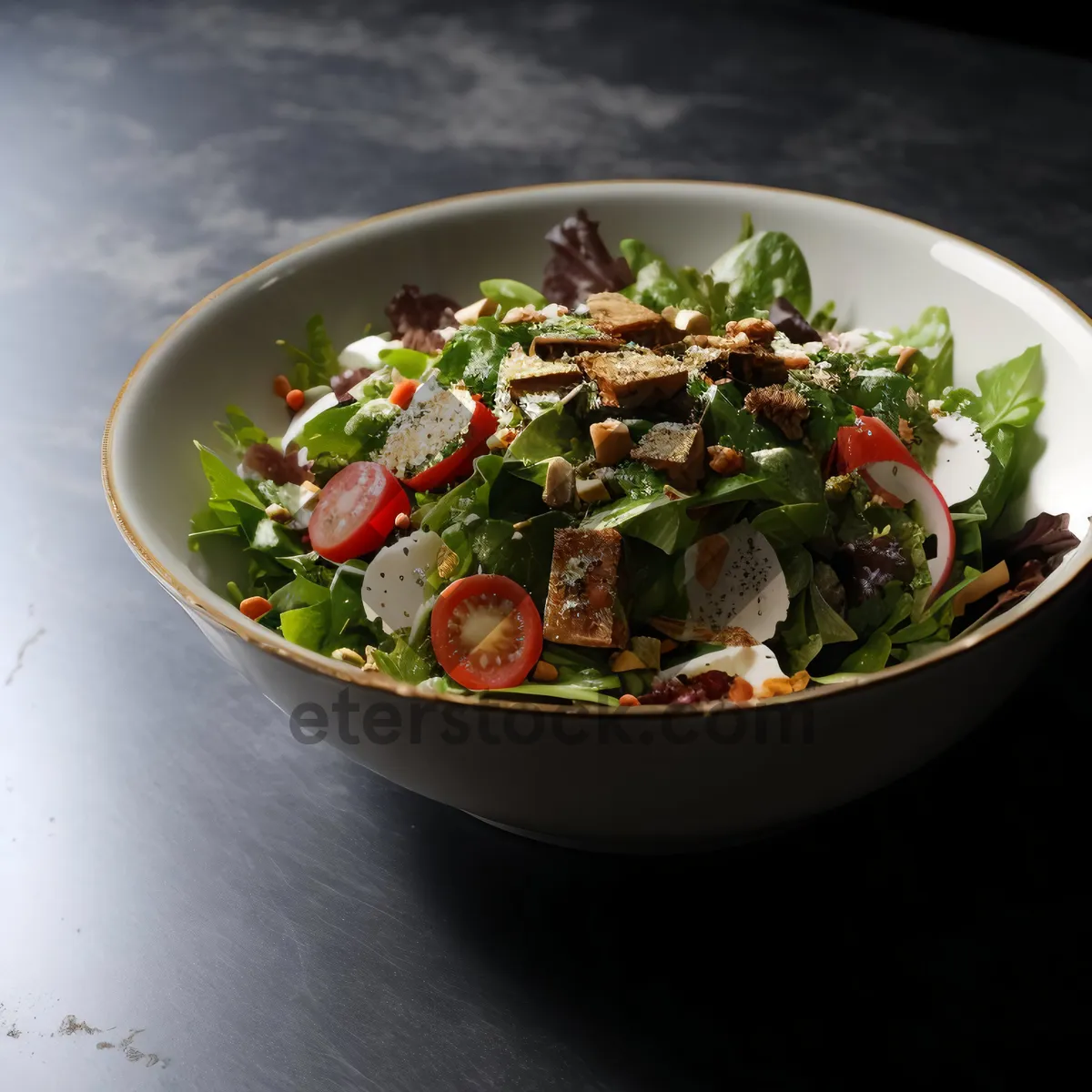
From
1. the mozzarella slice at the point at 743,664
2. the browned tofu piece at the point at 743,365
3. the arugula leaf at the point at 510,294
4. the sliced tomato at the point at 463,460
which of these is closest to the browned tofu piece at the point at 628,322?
the browned tofu piece at the point at 743,365

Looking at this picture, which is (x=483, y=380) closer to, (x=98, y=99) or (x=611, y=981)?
(x=611, y=981)

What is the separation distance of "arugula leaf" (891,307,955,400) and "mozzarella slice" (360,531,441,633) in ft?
3.02

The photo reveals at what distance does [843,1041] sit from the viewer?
1.31 meters

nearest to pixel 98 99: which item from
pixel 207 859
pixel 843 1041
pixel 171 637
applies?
pixel 171 637

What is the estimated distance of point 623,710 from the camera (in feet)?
3.73

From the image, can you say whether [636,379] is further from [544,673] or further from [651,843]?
[651,843]

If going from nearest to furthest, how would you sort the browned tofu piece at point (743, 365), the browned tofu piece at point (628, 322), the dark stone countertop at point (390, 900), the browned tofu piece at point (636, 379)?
the dark stone countertop at point (390, 900) < the browned tofu piece at point (636, 379) < the browned tofu piece at point (743, 365) < the browned tofu piece at point (628, 322)

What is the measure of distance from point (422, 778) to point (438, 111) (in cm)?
313

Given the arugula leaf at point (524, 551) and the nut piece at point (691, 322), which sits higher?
the nut piece at point (691, 322)

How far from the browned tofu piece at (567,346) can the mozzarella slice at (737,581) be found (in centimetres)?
36

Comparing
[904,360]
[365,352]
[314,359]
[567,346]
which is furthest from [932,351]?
[314,359]

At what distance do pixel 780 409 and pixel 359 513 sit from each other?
622 millimetres

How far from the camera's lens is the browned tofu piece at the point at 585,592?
4.70 feet

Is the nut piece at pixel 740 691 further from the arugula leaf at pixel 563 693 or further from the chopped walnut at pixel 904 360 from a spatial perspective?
the chopped walnut at pixel 904 360
